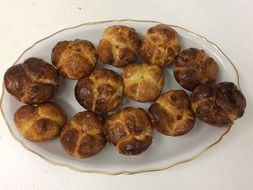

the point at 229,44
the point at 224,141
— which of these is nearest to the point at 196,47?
the point at 229,44

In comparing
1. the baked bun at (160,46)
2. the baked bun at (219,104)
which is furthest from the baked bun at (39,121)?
the baked bun at (219,104)

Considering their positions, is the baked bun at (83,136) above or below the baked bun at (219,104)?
below

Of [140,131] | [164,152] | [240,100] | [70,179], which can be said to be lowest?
[70,179]

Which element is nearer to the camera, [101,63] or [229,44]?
[101,63]

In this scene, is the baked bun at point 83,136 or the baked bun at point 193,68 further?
the baked bun at point 193,68

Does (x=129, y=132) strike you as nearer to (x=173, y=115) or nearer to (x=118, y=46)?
(x=173, y=115)

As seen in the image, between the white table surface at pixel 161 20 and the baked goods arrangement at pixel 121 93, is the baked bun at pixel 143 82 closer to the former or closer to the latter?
the baked goods arrangement at pixel 121 93

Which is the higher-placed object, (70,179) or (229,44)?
(229,44)

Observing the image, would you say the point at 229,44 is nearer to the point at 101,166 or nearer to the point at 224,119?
the point at 224,119
